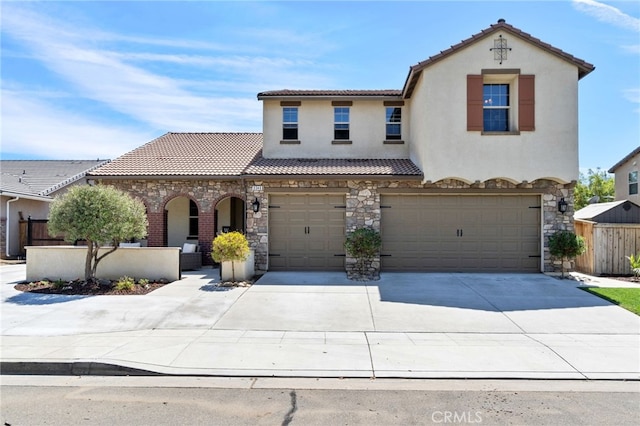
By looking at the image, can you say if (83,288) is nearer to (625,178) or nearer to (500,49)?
(500,49)

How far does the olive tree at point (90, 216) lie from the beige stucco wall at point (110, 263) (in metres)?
0.76

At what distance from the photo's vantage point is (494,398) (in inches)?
196

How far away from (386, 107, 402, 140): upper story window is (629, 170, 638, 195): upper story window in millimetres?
11452

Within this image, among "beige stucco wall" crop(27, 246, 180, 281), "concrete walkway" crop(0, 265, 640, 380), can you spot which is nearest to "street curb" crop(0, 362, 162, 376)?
"concrete walkway" crop(0, 265, 640, 380)

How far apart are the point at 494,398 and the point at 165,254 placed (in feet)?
32.9

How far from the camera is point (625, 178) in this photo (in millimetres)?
19391

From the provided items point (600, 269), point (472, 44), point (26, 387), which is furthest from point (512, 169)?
point (26, 387)

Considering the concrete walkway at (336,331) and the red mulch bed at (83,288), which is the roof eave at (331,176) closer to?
the concrete walkway at (336,331)

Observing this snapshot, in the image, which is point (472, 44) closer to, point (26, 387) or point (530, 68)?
point (530, 68)

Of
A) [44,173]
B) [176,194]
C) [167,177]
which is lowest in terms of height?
[176,194]

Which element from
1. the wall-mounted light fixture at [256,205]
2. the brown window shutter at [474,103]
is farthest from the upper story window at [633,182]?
the wall-mounted light fixture at [256,205]

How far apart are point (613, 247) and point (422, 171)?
703 cm

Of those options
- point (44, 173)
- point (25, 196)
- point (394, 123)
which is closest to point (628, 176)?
point (394, 123)

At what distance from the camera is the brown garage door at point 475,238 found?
43.7 feet
